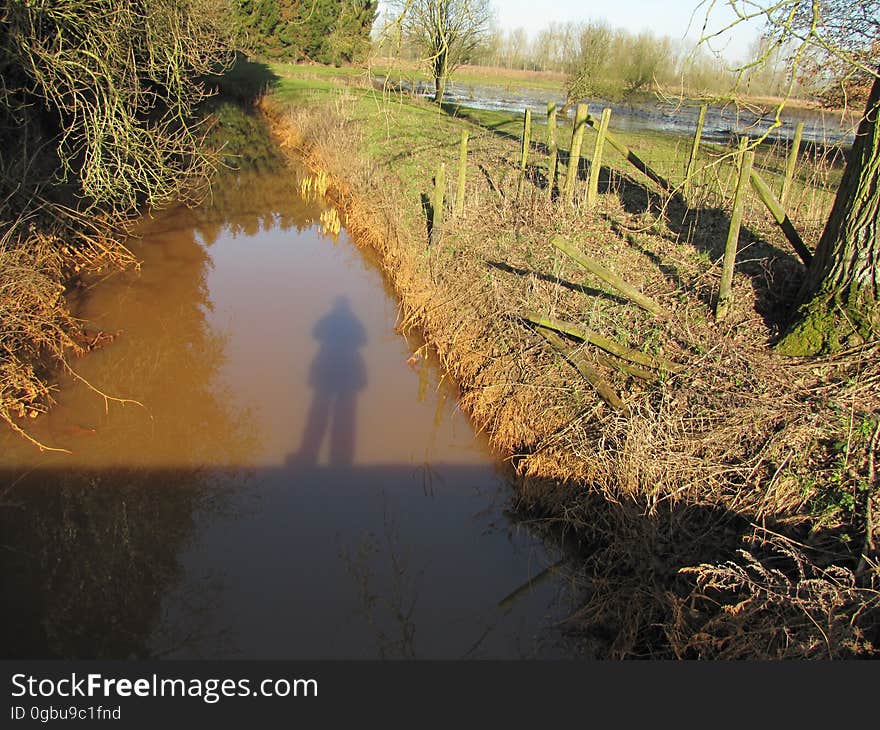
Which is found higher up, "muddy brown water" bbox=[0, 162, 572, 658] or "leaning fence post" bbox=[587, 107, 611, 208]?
"leaning fence post" bbox=[587, 107, 611, 208]

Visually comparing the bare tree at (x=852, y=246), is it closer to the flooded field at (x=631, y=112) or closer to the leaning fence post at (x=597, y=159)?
the leaning fence post at (x=597, y=159)

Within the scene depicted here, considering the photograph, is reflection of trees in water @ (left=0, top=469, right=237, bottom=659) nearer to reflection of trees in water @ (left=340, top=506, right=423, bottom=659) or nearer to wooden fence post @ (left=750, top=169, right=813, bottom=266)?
reflection of trees in water @ (left=340, top=506, right=423, bottom=659)

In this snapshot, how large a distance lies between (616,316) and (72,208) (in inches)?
339

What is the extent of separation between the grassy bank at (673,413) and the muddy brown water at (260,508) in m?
0.64

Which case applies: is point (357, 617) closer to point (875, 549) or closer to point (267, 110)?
point (875, 549)

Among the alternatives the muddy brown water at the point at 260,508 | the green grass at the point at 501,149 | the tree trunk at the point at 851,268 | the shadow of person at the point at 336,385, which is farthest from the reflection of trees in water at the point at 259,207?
the tree trunk at the point at 851,268

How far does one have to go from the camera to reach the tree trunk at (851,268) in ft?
18.7

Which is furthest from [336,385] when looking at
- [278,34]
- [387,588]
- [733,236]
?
[278,34]

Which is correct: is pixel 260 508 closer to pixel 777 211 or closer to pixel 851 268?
pixel 851 268

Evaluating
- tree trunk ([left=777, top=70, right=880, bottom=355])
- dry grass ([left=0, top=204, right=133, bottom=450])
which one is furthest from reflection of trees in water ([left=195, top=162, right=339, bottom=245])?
tree trunk ([left=777, top=70, right=880, bottom=355])

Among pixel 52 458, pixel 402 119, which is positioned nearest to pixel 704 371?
pixel 52 458

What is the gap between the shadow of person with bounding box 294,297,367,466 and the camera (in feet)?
22.1

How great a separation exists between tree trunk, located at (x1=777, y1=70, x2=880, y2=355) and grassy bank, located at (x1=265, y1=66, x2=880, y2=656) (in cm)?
26

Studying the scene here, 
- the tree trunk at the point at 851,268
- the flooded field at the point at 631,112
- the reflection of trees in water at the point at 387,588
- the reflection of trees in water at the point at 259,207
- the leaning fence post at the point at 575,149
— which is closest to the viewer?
the reflection of trees in water at the point at 387,588
